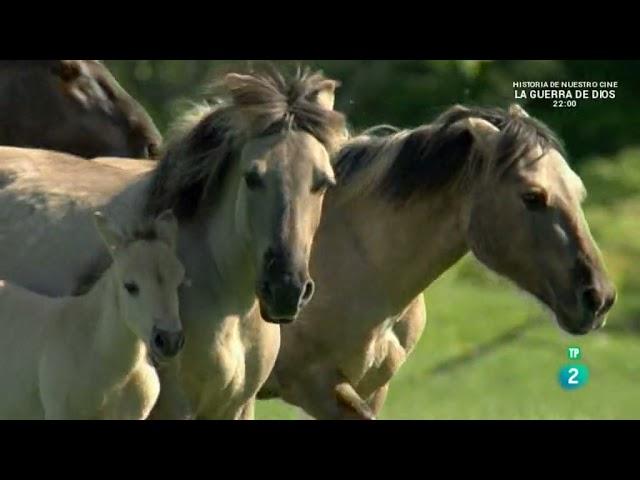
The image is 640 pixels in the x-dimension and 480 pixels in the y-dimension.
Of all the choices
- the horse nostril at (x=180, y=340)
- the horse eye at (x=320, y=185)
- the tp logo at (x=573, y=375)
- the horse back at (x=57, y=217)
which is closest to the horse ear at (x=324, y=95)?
the horse eye at (x=320, y=185)

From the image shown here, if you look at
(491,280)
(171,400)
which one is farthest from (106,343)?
(491,280)

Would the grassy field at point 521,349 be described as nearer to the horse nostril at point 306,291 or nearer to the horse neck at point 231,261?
the horse neck at point 231,261

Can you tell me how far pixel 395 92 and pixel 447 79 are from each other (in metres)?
1.08

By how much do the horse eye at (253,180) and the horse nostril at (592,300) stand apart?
1519 mm

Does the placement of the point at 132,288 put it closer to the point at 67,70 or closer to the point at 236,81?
the point at 236,81

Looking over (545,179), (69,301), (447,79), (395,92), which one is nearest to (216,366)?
(69,301)

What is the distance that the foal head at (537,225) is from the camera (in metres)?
7.61

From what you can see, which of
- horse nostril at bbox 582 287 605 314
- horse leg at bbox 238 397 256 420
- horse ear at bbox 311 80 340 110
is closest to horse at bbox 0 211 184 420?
horse leg at bbox 238 397 256 420

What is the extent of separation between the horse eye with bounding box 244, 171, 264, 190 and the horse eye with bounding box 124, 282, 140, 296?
0.55 metres

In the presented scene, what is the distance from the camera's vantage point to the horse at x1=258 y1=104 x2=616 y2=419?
302 inches

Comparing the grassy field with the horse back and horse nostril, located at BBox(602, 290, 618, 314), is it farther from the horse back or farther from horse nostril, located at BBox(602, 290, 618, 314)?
the horse back

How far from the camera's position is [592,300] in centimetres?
759

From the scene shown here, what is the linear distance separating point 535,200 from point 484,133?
38 cm
